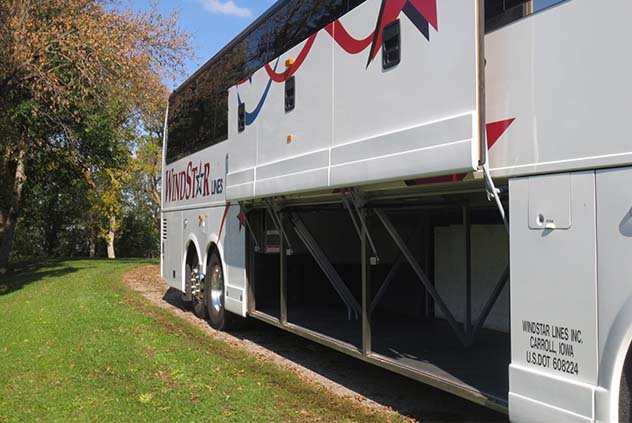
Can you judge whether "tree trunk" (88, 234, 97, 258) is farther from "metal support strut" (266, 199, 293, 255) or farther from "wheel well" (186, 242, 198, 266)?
"metal support strut" (266, 199, 293, 255)

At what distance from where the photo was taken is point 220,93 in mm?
8859

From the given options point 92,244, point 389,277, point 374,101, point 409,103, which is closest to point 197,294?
point 389,277

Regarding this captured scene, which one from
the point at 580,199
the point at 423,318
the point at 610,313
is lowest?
the point at 423,318

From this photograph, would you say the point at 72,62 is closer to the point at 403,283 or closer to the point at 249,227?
the point at 249,227

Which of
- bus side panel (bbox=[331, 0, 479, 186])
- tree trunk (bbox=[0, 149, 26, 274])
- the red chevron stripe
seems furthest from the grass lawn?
tree trunk (bbox=[0, 149, 26, 274])

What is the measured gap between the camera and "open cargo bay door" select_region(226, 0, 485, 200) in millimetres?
3667

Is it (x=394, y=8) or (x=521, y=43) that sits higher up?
(x=394, y=8)

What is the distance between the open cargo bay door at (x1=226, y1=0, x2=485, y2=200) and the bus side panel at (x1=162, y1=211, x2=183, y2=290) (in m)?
4.62

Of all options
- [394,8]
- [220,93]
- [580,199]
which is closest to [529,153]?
[580,199]

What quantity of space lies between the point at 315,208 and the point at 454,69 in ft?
10.8

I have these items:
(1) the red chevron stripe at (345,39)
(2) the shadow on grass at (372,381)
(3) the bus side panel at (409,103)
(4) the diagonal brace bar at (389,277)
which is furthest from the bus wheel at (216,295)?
(1) the red chevron stripe at (345,39)

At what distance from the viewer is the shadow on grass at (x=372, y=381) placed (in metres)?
5.02

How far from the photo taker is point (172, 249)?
1150 centimetres

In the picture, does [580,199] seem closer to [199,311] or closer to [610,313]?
[610,313]
